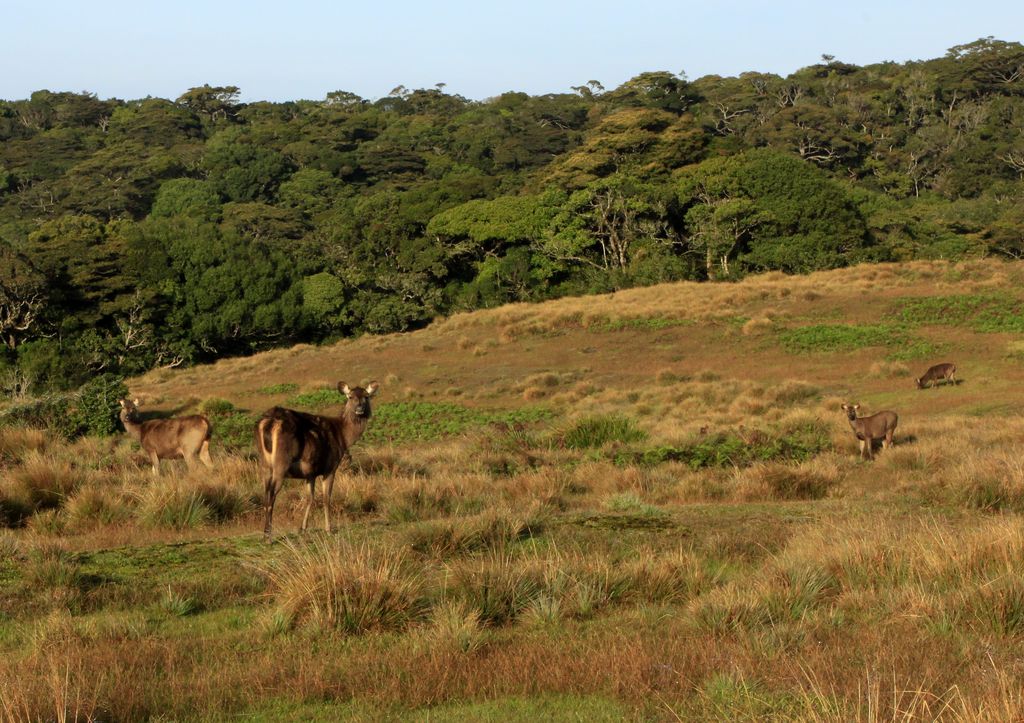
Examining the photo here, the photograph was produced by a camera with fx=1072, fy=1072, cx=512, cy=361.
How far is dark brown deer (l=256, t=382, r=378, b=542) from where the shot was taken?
33.6ft

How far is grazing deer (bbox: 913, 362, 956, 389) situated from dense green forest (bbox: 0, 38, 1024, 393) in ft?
86.3

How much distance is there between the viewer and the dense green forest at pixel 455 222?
5394 cm

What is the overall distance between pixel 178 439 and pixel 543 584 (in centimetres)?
1058

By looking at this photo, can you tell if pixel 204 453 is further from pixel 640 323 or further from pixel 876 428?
pixel 640 323

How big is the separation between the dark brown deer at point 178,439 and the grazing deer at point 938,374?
2077 cm

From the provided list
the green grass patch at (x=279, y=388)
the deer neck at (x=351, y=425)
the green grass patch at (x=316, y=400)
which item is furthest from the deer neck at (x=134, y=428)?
the green grass patch at (x=279, y=388)

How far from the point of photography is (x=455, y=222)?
63312 millimetres

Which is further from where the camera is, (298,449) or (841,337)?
(841,337)

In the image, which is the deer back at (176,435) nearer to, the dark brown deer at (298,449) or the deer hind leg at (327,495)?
the dark brown deer at (298,449)

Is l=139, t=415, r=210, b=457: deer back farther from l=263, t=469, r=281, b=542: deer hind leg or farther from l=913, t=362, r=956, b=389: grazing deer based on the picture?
l=913, t=362, r=956, b=389: grazing deer

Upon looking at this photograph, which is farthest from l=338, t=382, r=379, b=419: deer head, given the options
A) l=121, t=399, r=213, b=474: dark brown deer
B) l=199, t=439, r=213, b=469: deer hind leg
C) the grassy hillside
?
l=121, t=399, r=213, b=474: dark brown deer

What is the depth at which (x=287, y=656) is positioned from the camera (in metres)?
6.16

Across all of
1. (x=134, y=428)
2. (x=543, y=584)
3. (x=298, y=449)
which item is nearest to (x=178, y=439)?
(x=134, y=428)

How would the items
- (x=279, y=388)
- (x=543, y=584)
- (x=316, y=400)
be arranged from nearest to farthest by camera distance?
(x=543, y=584) → (x=316, y=400) → (x=279, y=388)
